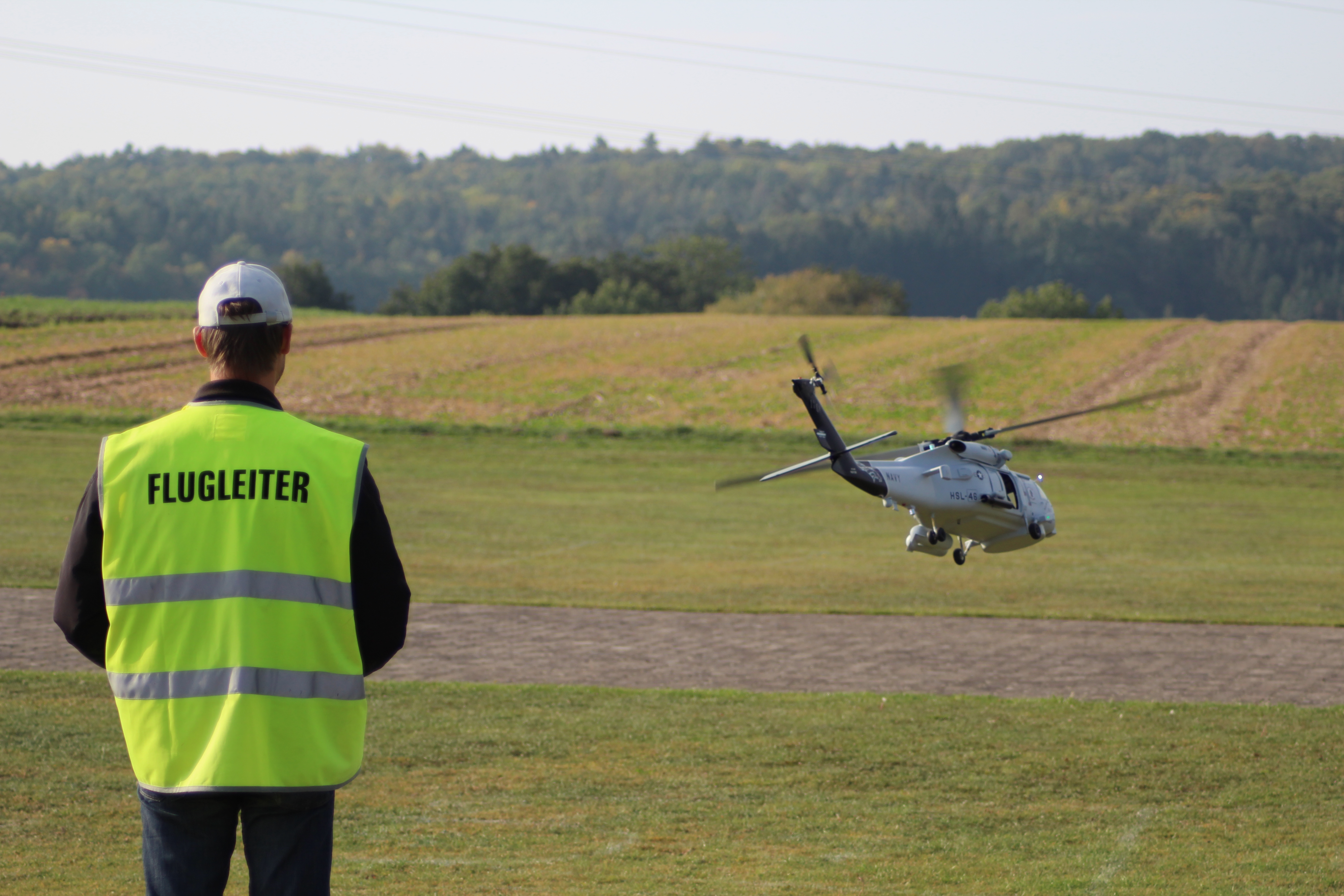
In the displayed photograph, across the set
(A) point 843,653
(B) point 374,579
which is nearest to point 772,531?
(A) point 843,653

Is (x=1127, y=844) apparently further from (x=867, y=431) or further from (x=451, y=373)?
(x=451, y=373)

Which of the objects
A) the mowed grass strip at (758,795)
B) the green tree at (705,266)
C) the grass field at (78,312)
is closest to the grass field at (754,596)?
the mowed grass strip at (758,795)

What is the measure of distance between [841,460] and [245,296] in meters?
2.30

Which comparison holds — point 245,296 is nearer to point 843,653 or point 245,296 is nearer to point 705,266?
point 843,653

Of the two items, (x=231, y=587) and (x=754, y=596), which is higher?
(x=231, y=587)

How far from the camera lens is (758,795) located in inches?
377

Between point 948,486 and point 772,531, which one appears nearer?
point 948,486

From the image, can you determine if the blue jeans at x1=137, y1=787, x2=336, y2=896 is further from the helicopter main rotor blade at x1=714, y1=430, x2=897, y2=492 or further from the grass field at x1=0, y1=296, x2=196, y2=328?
the grass field at x1=0, y1=296, x2=196, y2=328

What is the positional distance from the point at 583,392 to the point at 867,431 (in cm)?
1107

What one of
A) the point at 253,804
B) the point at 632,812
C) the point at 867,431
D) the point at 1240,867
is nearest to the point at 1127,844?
the point at 1240,867

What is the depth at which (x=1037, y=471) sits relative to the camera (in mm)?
33375

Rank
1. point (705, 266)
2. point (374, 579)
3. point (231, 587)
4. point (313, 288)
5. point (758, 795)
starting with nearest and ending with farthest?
point (231, 587), point (374, 579), point (758, 795), point (313, 288), point (705, 266)

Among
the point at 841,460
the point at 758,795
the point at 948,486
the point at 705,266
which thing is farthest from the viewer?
the point at 705,266

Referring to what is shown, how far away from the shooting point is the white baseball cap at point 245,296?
3.79m
